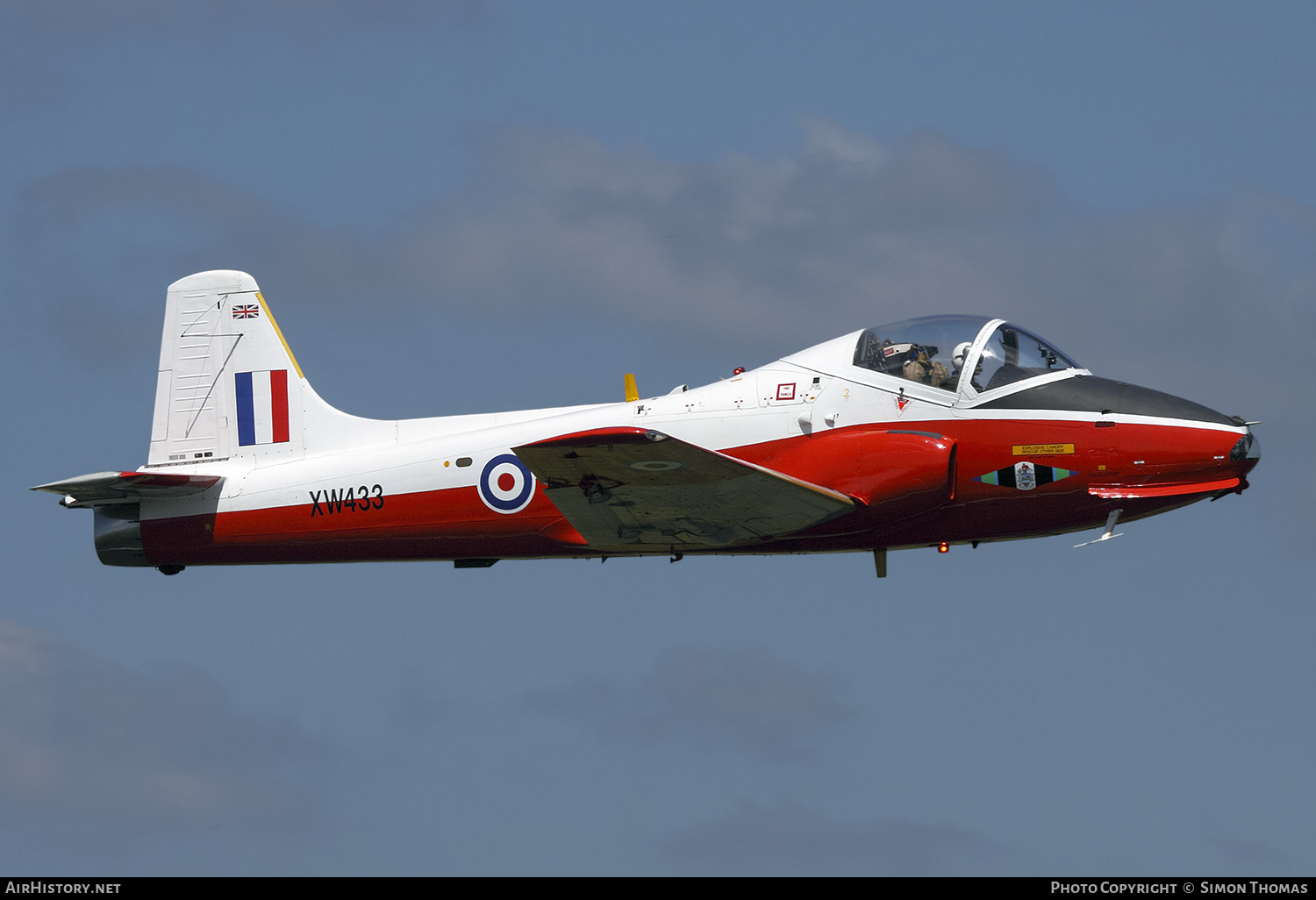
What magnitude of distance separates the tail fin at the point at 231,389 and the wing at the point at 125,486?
23.1 inches

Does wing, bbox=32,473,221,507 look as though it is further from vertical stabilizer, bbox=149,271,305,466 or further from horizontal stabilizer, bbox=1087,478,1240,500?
horizontal stabilizer, bbox=1087,478,1240,500

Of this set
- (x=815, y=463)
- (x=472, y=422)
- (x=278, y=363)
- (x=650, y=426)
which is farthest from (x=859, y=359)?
(x=278, y=363)

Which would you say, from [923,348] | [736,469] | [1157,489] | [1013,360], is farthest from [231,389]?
[1157,489]

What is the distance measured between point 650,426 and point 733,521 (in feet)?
4.95

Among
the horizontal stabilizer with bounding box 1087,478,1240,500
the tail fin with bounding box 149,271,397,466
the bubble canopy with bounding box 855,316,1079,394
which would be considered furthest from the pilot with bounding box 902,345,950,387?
the tail fin with bounding box 149,271,397,466

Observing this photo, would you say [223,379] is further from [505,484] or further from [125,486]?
[505,484]

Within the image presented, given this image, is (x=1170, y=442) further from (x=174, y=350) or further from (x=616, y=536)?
(x=174, y=350)

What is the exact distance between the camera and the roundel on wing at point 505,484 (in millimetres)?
18766

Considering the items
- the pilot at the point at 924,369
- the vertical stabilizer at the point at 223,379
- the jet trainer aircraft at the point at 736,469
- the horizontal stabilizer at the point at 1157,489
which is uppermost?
the vertical stabilizer at the point at 223,379

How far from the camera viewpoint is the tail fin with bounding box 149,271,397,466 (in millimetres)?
20312

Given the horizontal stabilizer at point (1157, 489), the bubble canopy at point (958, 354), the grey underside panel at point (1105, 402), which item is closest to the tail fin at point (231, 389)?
the bubble canopy at point (958, 354)

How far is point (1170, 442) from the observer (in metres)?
17.2

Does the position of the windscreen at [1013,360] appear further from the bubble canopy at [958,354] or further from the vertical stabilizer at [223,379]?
the vertical stabilizer at [223,379]

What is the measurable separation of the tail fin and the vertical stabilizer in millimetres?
12
